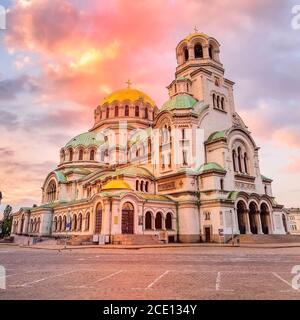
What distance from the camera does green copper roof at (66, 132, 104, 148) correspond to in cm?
5360

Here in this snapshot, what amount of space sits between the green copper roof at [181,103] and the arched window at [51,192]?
85.5 ft

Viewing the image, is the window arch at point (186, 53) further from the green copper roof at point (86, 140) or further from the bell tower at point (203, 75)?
the green copper roof at point (86, 140)

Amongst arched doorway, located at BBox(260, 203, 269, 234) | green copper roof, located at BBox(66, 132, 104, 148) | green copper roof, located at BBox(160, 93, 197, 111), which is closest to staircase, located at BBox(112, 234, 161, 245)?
arched doorway, located at BBox(260, 203, 269, 234)

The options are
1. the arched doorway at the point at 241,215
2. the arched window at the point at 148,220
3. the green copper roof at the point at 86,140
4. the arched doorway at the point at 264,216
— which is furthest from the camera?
the green copper roof at the point at 86,140

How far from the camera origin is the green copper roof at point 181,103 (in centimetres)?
3994

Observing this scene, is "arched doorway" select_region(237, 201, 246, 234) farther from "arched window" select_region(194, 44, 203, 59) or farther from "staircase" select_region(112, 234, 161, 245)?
"arched window" select_region(194, 44, 203, 59)

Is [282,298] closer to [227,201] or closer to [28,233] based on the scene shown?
[227,201]

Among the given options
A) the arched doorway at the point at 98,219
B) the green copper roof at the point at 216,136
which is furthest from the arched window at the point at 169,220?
the green copper roof at the point at 216,136

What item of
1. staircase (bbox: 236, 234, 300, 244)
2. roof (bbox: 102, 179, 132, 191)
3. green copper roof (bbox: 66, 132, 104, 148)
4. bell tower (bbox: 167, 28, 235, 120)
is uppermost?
bell tower (bbox: 167, 28, 235, 120)

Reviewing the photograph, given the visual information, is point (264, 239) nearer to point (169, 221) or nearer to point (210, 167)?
point (210, 167)

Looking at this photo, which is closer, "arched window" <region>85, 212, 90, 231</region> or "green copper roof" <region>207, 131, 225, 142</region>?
"arched window" <region>85, 212, 90, 231</region>

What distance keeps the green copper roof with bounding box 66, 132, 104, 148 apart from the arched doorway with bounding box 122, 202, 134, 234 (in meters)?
23.6

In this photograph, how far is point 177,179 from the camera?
3738cm
